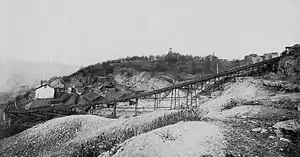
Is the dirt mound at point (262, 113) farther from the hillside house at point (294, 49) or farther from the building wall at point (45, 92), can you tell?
the building wall at point (45, 92)

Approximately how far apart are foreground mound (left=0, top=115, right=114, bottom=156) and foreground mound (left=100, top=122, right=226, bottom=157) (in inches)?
221

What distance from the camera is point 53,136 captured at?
11.6 metres

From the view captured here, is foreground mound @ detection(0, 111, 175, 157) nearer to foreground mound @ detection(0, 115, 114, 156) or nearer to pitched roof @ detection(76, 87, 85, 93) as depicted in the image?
foreground mound @ detection(0, 115, 114, 156)

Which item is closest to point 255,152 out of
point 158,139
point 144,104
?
Answer: point 158,139

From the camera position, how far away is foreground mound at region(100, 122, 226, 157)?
15.9 feet

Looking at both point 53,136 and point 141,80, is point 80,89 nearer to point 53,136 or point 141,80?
point 141,80

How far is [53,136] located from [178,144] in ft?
29.0

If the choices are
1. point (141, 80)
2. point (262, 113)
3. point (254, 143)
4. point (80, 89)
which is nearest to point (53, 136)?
point (254, 143)

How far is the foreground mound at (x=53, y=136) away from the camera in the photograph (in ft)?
35.2

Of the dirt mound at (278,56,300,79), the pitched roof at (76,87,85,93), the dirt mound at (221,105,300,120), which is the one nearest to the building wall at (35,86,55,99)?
the pitched roof at (76,87,85,93)

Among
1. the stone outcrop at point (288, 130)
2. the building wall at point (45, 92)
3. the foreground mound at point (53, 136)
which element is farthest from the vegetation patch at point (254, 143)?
the building wall at point (45, 92)

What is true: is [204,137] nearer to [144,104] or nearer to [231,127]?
[231,127]

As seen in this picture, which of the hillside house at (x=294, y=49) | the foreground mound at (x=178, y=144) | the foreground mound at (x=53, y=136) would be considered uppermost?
the hillside house at (x=294, y=49)

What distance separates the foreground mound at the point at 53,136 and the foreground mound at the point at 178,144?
5.62 m
